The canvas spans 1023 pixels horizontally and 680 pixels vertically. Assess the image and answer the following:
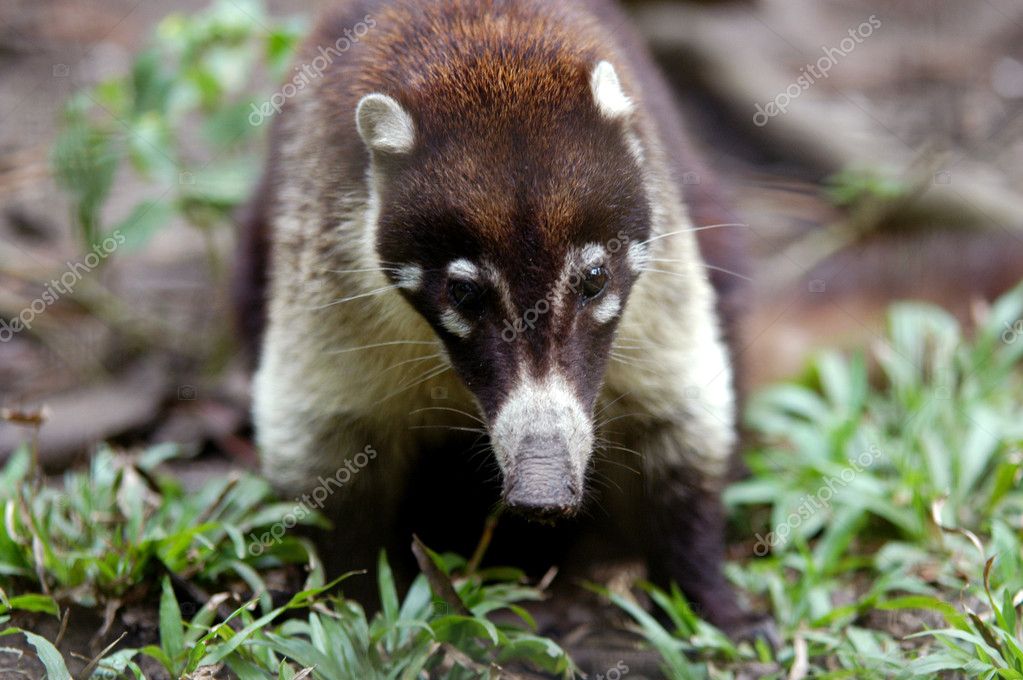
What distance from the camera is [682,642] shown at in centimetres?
373

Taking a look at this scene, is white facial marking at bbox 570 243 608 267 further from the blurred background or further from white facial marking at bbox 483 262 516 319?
the blurred background

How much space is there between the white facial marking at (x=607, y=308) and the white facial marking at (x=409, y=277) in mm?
536

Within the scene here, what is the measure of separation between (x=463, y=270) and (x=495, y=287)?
0.11m

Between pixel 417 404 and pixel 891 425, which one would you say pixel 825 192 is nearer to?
pixel 891 425

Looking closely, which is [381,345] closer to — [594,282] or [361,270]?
[361,270]

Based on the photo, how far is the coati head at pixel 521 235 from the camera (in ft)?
9.70

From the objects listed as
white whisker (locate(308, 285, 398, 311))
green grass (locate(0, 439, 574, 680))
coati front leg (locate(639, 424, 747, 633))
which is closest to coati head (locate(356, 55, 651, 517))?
white whisker (locate(308, 285, 398, 311))

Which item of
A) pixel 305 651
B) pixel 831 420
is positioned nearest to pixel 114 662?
pixel 305 651

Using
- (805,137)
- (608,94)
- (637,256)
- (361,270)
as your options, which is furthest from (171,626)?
(805,137)

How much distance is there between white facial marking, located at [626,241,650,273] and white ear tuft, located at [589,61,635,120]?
1.31ft

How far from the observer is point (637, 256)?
129 inches

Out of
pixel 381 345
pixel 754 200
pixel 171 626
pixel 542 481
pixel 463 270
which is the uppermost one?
pixel 463 270

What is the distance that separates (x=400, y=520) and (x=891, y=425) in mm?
2428

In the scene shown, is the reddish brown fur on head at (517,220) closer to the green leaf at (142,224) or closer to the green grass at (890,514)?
the green grass at (890,514)
